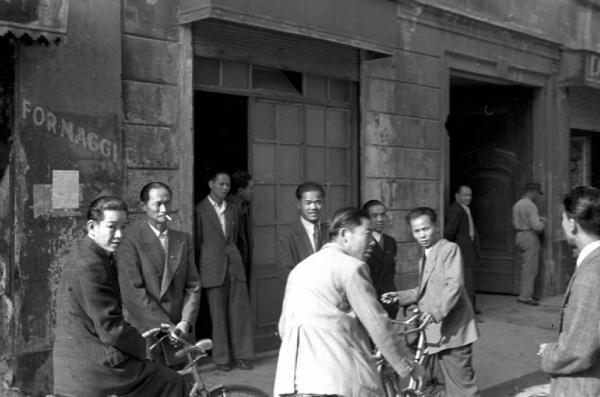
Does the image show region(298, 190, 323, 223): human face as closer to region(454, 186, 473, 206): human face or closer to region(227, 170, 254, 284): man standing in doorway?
region(227, 170, 254, 284): man standing in doorway

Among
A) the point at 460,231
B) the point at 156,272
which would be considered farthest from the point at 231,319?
the point at 460,231

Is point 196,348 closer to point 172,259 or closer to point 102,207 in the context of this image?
point 102,207

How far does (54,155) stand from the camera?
5.57 m

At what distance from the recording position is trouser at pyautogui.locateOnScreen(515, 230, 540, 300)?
10.7m

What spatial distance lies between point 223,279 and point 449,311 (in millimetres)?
2403

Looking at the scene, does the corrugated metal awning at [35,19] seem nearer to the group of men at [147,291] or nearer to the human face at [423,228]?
the group of men at [147,291]

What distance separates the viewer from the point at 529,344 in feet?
26.8

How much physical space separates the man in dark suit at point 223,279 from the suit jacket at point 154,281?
5.10 feet

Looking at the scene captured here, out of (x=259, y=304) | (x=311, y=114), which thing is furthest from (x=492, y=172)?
(x=259, y=304)

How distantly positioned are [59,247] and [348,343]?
3158 millimetres

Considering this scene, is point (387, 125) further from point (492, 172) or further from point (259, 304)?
point (492, 172)

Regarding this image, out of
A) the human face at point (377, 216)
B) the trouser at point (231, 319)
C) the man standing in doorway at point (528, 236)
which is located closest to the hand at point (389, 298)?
the human face at point (377, 216)

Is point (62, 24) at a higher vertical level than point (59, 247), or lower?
higher

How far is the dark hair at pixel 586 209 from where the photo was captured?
2994 mm
